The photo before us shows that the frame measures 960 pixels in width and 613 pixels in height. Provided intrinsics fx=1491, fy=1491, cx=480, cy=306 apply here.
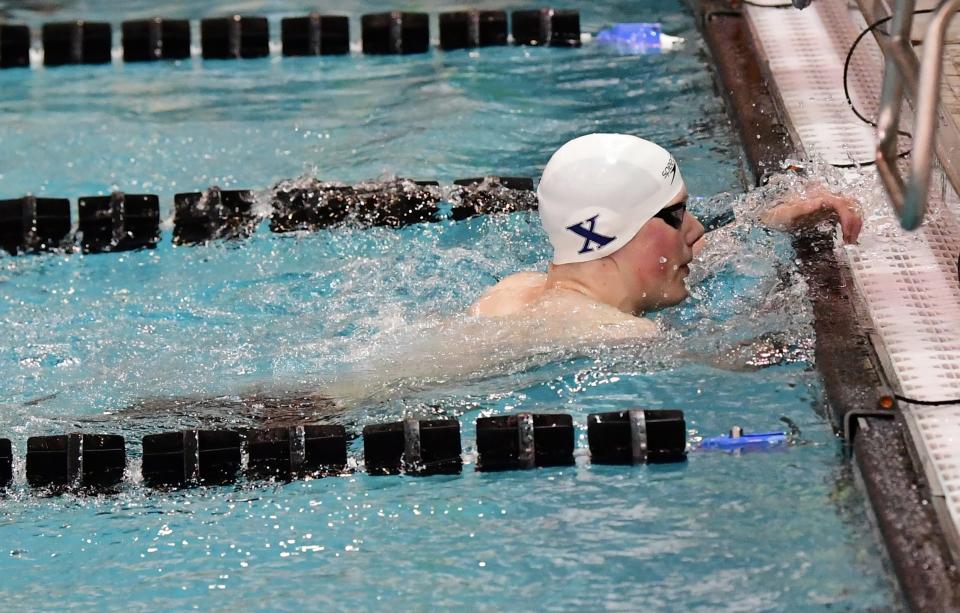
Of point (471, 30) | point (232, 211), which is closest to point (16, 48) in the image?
point (471, 30)

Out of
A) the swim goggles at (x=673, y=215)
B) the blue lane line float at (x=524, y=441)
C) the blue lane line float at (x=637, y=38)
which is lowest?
the blue lane line float at (x=524, y=441)

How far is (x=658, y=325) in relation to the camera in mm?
3426

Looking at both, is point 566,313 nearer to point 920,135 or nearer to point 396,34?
point 920,135

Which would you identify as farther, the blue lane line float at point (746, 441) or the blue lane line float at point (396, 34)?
the blue lane line float at point (396, 34)

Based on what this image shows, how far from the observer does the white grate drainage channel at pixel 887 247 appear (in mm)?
2932

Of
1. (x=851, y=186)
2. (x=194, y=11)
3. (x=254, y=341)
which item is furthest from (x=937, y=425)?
(x=194, y=11)

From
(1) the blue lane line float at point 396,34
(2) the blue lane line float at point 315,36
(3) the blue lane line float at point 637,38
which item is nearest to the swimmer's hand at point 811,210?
(3) the blue lane line float at point 637,38

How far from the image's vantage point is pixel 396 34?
6109mm

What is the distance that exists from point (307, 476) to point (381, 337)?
0.60m

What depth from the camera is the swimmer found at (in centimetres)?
342

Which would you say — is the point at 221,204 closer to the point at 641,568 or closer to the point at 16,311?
the point at 16,311

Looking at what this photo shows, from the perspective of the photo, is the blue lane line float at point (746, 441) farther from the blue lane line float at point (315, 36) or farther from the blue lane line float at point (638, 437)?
the blue lane line float at point (315, 36)

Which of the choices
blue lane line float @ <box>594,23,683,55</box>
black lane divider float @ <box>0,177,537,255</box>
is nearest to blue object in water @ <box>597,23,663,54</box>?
blue lane line float @ <box>594,23,683,55</box>

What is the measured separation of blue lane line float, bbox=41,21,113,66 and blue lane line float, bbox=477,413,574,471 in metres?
3.68
